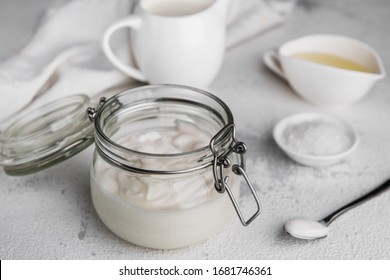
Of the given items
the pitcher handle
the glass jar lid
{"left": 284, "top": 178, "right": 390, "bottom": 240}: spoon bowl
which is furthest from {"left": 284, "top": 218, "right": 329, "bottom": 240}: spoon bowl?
the pitcher handle

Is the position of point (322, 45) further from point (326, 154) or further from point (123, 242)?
point (123, 242)

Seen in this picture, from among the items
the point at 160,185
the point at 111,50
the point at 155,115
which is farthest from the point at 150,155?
the point at 111,50

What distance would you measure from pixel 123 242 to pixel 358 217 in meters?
0.31

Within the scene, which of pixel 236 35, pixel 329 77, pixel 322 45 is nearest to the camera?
pixel 329 77

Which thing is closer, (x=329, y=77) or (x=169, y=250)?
(x=169, y=250)

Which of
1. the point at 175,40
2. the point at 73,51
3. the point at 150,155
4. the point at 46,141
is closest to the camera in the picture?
the point at 150,155

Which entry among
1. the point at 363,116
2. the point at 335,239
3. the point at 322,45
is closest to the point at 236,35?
the point at 322,45

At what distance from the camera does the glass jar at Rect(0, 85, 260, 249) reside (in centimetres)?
69

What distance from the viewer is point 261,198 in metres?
0.84

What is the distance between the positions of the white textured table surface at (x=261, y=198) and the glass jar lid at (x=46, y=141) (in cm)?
7

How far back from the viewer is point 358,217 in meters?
0.81

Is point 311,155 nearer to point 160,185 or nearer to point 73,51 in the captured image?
point 160,185

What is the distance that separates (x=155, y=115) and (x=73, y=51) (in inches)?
12.1

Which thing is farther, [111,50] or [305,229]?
[111,50]
